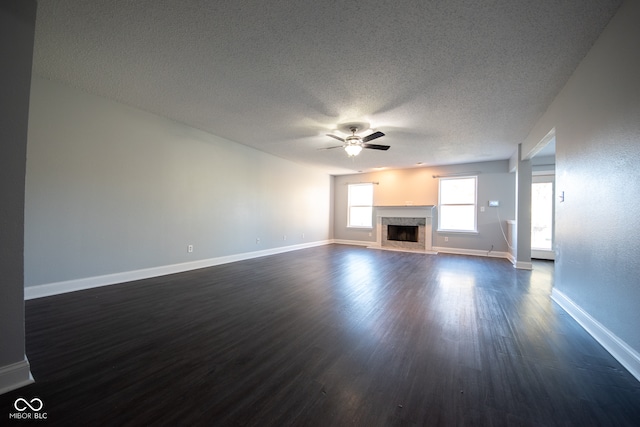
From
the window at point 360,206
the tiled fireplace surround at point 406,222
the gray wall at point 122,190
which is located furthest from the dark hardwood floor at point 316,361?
the window at point 360,206

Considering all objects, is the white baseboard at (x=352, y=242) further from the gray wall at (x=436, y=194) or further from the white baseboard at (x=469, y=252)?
the white baseboard at (x=469, y=252)

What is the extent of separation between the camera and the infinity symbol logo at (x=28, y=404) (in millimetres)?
1295

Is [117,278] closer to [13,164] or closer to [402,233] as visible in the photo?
[13,164]

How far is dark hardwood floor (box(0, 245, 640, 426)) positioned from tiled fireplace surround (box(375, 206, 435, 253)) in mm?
4134

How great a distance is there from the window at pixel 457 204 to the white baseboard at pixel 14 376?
7993mm

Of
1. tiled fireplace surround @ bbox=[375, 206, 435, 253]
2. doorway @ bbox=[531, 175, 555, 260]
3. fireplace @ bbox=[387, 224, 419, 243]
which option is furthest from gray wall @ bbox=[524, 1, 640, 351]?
fireplace @ bbox=[387, 224, 419, 243]

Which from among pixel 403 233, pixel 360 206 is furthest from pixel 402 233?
pixel 360 206

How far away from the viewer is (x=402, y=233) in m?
7.94

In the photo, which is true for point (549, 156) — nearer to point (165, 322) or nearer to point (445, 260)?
point (445, 260)

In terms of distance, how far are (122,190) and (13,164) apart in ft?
7.95

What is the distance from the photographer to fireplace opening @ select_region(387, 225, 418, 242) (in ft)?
25.4

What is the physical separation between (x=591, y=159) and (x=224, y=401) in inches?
138

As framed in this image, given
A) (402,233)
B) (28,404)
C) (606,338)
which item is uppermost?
(402,233)

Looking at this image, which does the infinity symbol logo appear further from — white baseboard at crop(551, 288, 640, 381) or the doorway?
the doorway
